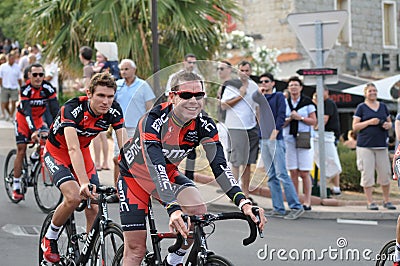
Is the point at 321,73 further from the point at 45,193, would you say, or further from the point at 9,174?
the point at 9,174

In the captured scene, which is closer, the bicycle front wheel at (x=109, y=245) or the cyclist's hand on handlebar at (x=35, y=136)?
the bicycle front wheel at (x=109, y=245)

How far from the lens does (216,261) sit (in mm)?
5031

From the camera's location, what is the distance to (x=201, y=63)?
5402mm

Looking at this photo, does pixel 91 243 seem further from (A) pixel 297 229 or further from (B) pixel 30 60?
(B) pixel 30 60

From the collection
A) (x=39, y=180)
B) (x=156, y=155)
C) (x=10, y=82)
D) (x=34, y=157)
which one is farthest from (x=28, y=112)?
(x=10, y=82)

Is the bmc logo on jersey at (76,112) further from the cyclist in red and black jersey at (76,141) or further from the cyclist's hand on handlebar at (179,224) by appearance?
the cyclist's hand on handlebar at (179,224)

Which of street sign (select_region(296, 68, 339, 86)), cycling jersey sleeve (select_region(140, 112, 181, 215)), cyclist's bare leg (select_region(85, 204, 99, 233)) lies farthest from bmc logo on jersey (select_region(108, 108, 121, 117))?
street sign (select_region(296, 68, 339, 86))

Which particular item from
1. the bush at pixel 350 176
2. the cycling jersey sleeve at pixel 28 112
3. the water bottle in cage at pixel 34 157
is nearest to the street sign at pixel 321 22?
the bush at pixel 350 176

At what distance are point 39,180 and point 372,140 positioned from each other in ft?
16.0

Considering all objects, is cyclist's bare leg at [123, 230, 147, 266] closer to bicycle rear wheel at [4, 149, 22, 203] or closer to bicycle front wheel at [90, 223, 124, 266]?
bicycle front wheel at [90, 223, 124, 266]

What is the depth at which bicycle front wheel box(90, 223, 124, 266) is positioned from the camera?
6188 millimetres

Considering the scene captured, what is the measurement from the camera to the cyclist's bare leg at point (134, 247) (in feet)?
18.8

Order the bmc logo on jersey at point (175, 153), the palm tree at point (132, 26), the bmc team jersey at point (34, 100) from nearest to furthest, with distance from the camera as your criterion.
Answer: the bmc logo on jersey at point (175, 153), the bmc team jersey at point (34, 100), the palm tree at point (132, 26)

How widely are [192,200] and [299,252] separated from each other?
3.49m
